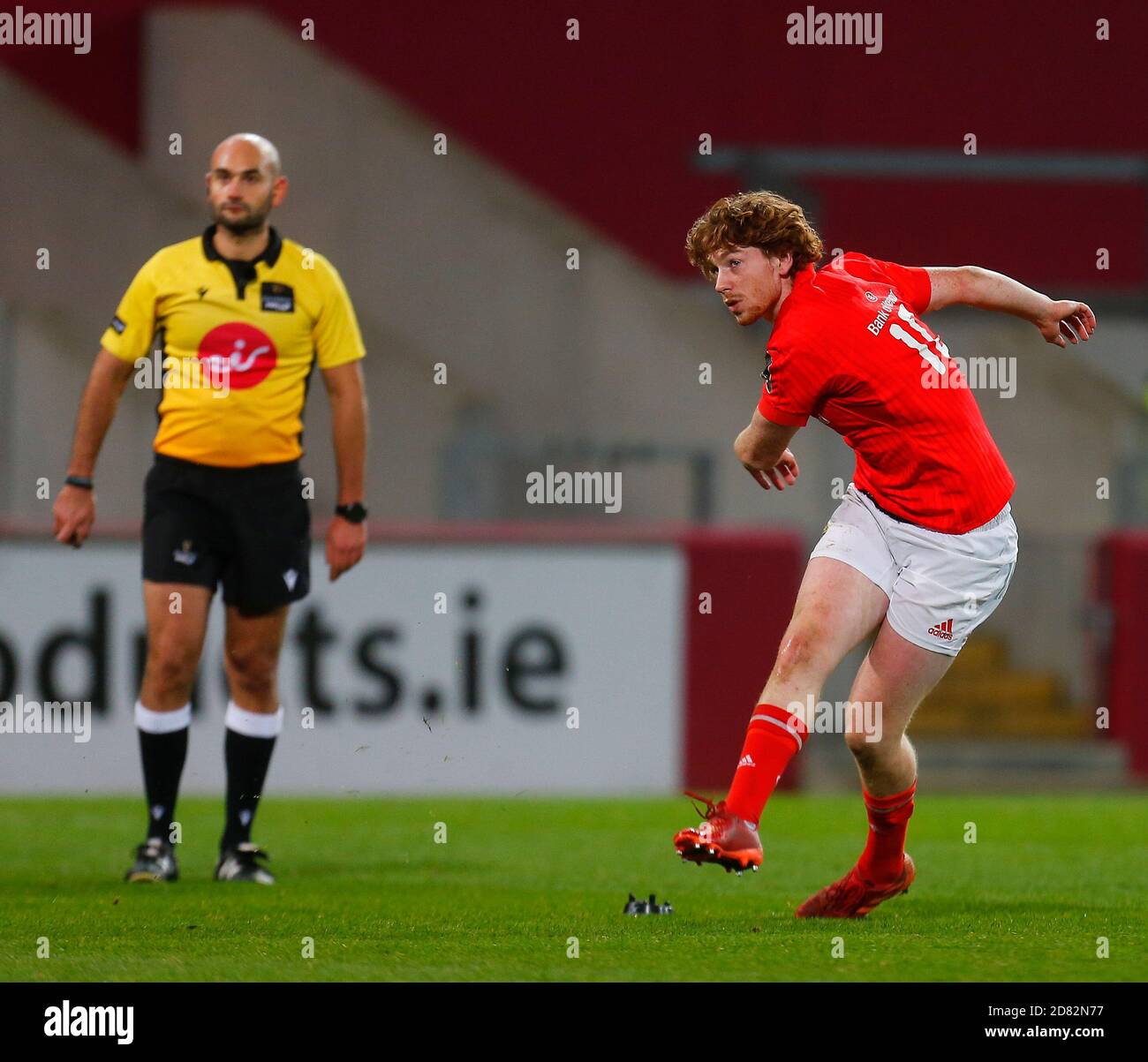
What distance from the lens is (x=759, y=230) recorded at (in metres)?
5.07

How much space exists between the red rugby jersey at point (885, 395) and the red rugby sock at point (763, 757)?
0.63m

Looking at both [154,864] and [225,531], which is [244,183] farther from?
[154,864]

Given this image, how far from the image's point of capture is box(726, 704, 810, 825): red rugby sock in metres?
4.83

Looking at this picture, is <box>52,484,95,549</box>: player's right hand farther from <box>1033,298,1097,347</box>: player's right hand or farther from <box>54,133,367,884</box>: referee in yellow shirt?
<box>1033,298,1097,347</box>: player's right hand

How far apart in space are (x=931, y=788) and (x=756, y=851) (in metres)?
6.35

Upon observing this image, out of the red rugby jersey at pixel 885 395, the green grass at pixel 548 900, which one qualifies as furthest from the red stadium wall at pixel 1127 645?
the red rugby jersey at pixel 885 395

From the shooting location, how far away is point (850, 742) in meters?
5.18

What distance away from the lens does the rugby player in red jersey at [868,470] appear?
5.00 metres

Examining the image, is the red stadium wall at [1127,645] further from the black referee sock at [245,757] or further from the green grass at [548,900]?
the black referee sock at [245,757]

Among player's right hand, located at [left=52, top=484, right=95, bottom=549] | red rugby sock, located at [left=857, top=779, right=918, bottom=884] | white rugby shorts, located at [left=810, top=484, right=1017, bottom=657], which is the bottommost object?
red rugby sock, located at [left=857, top=779, right=918, bottom=884]

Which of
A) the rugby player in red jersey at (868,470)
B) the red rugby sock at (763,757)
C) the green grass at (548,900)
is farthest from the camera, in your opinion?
the rugby player in red jersey at (868,470)

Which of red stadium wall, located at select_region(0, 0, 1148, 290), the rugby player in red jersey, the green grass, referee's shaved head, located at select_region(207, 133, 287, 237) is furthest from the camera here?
red stadium wall, located at select_region(0, 0, 1148, 290)

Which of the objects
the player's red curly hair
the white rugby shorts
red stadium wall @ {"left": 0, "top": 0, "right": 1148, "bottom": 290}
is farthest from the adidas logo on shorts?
red stadium wall @ {"left": 0, "top": 0, "right": 1148, "bottom": 290}
